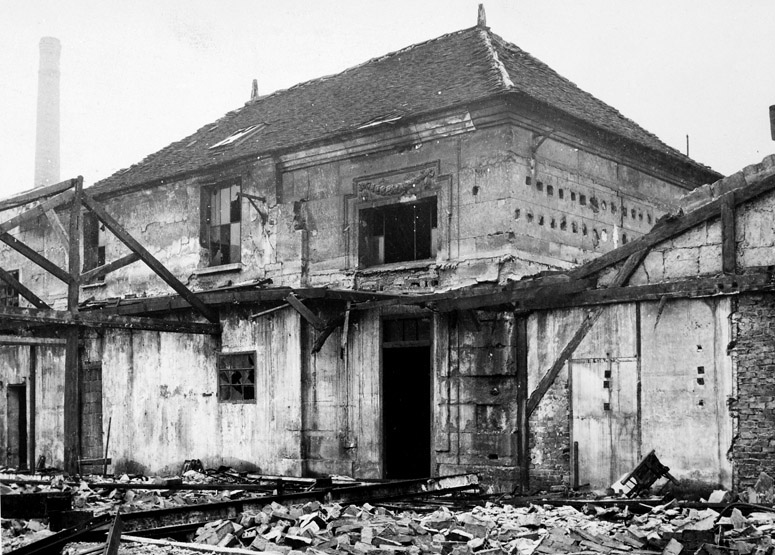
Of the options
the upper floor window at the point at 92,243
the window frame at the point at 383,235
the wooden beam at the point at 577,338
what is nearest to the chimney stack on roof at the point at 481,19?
the window frame at the point at 383,235

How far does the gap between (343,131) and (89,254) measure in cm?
846

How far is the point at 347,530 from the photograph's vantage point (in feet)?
31.5

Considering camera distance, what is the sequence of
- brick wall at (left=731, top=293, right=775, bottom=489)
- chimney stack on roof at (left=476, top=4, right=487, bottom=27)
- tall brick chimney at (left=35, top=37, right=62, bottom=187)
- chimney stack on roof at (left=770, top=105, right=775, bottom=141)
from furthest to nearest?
1. tall brick chimney at (left=35, top=37, right=62, bottom=187)
2. chimney stack on roof at (left=476, top=4, right=487, bottom=27)
3. chimney stack on roof at (left=770, top=105, right=775, bottom=141)
4. brick wall at (left=731, top=293, right=775, bottom=489)

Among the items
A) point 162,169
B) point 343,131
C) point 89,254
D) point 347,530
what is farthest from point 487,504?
point 89,254

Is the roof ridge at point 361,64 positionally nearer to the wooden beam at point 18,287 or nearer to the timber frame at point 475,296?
the timber frame at point 475,296

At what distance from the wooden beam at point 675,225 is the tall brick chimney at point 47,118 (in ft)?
93.8

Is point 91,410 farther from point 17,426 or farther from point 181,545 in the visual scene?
point 181,545

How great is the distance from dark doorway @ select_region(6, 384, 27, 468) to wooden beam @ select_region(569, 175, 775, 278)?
50.9 ft

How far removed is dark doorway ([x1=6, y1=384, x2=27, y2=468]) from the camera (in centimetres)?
2272

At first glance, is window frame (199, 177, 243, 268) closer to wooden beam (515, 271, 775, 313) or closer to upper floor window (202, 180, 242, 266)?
upper floor window (202, 180, 242, 266)

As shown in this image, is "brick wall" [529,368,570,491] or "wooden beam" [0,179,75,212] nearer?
"brick wall" [529,368,570,491]

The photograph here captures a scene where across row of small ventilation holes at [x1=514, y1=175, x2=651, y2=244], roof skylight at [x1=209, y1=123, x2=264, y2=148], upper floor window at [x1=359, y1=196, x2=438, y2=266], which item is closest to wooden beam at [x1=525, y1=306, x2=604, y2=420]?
row of small ventilation holes at [x1=514, y1=175, x2=651, y2=244]

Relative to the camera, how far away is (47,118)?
3672 centimetres

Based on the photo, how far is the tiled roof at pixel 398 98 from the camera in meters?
16.0
